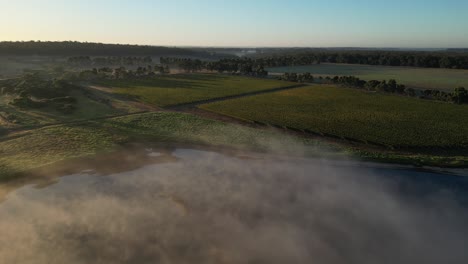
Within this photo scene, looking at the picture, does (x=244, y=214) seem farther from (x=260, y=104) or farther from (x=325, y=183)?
(x=260, y=104)

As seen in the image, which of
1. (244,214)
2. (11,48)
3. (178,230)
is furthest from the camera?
(11,48)

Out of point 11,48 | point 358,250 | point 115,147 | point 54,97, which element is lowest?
point 358,250

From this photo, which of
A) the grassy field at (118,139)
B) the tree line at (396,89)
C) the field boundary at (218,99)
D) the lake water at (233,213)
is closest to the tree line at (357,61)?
the tree line at (396,89)

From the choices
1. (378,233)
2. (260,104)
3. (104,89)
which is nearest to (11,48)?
(104,89)

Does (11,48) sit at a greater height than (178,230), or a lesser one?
greater

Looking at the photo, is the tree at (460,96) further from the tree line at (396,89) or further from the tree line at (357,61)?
the tree line at (357,61)

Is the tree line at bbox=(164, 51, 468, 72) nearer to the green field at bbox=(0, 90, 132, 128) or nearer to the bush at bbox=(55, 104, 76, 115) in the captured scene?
the green field at bbox=(0, 90, 132, 128)

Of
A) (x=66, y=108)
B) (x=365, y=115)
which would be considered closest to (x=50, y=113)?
(x=66, y=108)
